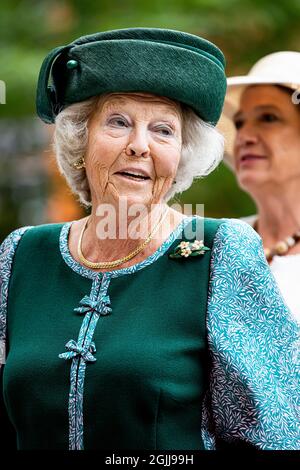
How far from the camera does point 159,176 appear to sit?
312 cm

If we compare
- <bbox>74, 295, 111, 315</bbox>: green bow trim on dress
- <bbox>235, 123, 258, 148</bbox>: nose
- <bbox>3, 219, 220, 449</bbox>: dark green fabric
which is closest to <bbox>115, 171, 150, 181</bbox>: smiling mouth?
<bbox>3, 219, 220, 449</bbox>: dark green fabric

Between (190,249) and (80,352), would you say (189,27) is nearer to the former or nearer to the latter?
(190,249)

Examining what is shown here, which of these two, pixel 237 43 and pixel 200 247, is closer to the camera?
pixel 200 247

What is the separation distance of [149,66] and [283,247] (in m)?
1.59

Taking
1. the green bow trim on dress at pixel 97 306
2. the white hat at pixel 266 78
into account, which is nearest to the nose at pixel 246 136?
the white hat at pixel 266 78

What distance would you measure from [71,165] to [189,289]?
0.62 meters

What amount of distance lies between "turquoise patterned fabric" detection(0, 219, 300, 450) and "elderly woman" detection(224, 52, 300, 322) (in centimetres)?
137

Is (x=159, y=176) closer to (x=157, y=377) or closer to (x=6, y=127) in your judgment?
(x=157, y=377)

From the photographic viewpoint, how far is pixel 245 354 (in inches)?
115

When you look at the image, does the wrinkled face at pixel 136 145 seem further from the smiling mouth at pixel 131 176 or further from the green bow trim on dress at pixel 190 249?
the green bow trim on dress at pixel 190 249

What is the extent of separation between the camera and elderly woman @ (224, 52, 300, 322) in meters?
4.42

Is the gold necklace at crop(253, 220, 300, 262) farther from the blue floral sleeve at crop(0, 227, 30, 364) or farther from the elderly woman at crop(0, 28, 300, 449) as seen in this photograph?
the blue floral sleeve at crop(0, 227, 30, 364)

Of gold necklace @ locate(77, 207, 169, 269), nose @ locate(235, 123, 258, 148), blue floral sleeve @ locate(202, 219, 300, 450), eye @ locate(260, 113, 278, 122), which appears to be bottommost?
blue floral sleeve @ locate(202, 219, 300, 450)
